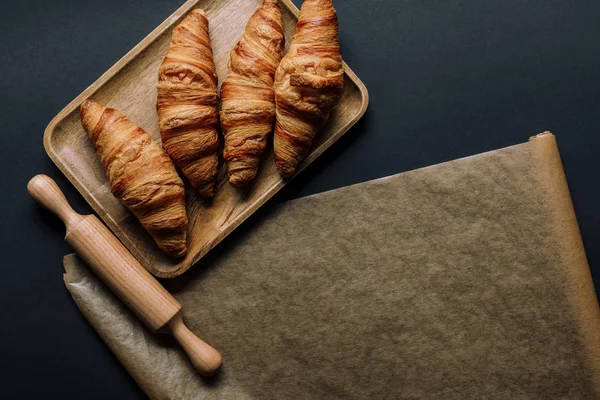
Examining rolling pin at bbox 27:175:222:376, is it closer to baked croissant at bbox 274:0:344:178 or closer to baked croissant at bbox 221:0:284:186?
baked croissant at bbox 221:0:284:186

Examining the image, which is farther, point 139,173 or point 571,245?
point 571,245

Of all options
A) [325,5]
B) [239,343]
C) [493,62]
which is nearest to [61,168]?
[239,343]

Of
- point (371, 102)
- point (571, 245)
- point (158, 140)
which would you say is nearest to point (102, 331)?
point (158, 140)

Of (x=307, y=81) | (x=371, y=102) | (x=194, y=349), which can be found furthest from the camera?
(x=371, y=102)

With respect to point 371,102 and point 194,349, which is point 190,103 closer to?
point 371,102

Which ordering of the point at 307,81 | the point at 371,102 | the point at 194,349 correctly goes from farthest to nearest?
1. the point at 371,102
2. the point at 194,349
3. the point at 307,81

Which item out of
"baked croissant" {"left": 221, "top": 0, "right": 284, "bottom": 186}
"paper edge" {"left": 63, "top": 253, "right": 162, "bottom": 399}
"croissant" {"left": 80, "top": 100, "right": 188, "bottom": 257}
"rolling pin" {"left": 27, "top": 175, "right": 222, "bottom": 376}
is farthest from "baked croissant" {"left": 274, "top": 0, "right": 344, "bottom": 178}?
"paper edge" {"left": 63, "top": 253, "right": 162, "bottom": 399}

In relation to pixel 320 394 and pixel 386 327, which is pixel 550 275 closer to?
pixel 386 327
